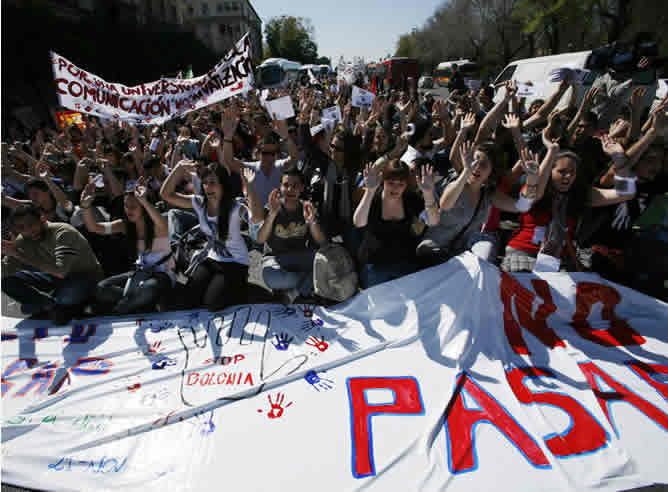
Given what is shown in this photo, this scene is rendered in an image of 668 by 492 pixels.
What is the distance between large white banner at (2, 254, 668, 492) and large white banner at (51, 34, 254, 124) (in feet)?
11.0

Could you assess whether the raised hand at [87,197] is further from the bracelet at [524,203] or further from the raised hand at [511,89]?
the raised hand at [511,89]

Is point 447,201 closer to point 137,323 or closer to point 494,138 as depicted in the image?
point 494,138

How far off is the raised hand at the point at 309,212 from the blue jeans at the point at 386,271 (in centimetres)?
78

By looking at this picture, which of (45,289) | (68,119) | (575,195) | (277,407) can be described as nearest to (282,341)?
(277,407)

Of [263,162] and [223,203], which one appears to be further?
[263,162]

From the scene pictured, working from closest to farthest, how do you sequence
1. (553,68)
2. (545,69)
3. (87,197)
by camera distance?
(87,197) → (553,68) → (545,69)

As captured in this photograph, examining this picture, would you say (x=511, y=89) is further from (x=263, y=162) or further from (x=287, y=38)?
(x=287, y=38)

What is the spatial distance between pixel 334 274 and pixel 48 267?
2.71 m

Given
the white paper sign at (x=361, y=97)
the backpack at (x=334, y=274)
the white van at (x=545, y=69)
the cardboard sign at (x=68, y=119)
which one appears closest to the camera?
the backpack at (x=334, y=274)

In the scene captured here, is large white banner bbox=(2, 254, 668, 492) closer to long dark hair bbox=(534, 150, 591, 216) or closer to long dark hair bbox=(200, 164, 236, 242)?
long dark hair bbox=(534, 150, 591, 216)

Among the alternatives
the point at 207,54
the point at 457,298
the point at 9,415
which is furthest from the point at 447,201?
the point at 207,54

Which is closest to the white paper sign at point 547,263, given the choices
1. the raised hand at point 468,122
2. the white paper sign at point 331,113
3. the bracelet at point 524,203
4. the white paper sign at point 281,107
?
the bracelet at point 524,203

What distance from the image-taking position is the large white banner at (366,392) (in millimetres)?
2035

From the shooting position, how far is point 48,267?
3.37 m
